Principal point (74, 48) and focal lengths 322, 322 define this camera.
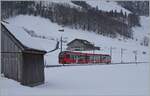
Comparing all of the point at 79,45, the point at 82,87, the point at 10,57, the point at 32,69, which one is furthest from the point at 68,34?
the point at 10,57

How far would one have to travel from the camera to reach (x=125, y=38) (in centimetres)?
15675

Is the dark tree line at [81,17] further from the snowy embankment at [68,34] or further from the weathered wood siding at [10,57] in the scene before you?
the weathered wood siding at [10,57]

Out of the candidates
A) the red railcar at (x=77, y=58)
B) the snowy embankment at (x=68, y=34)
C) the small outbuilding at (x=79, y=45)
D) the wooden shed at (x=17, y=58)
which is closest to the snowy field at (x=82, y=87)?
the wooden shed at (x=17, y=58)

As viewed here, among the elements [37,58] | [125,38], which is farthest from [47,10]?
[37,58]

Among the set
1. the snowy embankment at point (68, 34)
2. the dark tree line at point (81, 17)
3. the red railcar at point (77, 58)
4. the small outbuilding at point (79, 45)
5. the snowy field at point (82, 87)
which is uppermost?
the dark tree line at point (81, 17)

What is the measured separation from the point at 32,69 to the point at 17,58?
4.17ft

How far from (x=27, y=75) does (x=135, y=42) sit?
5582 inches

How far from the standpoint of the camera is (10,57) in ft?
53.9

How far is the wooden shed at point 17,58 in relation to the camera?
Result: 1579 centimetres

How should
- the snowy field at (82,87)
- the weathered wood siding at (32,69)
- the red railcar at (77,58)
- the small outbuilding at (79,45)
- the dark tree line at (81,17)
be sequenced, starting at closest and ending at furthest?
the snowy field at (82,87) → the weathered wood siding at (32,69) → the red railcar at (77,58) → the small outbuilding at (79,45) → the dark tree line at (81,17)

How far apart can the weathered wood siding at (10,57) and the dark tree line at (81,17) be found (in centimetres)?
10468

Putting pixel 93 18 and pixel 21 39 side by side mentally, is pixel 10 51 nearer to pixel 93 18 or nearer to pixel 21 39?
pixel 21 39

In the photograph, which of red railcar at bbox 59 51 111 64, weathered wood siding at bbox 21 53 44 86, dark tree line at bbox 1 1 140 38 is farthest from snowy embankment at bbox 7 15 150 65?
weathered wood siding at bbox 21 53 44 86

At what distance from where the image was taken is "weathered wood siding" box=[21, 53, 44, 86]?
626 inches
